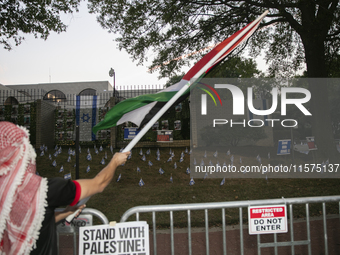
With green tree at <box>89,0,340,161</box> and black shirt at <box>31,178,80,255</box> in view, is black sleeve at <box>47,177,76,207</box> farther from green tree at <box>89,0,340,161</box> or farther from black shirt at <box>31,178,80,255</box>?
green tree at <box>89,0,340,161</box>

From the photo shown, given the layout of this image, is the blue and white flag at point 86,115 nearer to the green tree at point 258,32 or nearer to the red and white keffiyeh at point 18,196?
the green tree at point 258,32

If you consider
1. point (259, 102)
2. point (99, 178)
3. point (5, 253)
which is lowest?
point (5, 253)

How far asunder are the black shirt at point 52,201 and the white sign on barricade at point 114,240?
66 centimetres

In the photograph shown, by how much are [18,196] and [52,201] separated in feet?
0.75

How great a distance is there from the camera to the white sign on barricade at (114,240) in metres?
2.62

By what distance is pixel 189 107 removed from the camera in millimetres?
14820

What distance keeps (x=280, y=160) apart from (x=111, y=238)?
10607mm

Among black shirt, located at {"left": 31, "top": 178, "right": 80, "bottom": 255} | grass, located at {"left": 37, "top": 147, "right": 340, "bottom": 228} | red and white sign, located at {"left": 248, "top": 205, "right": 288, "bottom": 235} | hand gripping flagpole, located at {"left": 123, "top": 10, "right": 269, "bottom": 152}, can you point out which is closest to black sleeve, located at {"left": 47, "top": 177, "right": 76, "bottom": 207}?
black shirt, located at {"left": 31, "top": 178, "right": 80, "bottom": 255}

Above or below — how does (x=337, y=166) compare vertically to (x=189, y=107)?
below

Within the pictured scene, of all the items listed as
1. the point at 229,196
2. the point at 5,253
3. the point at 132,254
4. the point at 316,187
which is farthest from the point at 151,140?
the point at 5,253

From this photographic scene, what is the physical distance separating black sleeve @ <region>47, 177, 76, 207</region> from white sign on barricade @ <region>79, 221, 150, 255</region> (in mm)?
906

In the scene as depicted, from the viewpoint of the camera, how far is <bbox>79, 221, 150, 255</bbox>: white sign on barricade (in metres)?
2.62

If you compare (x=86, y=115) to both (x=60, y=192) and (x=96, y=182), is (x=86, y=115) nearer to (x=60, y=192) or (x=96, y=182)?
(x=96, y=182)

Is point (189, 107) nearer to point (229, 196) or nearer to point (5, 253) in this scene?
point (229, 196)
